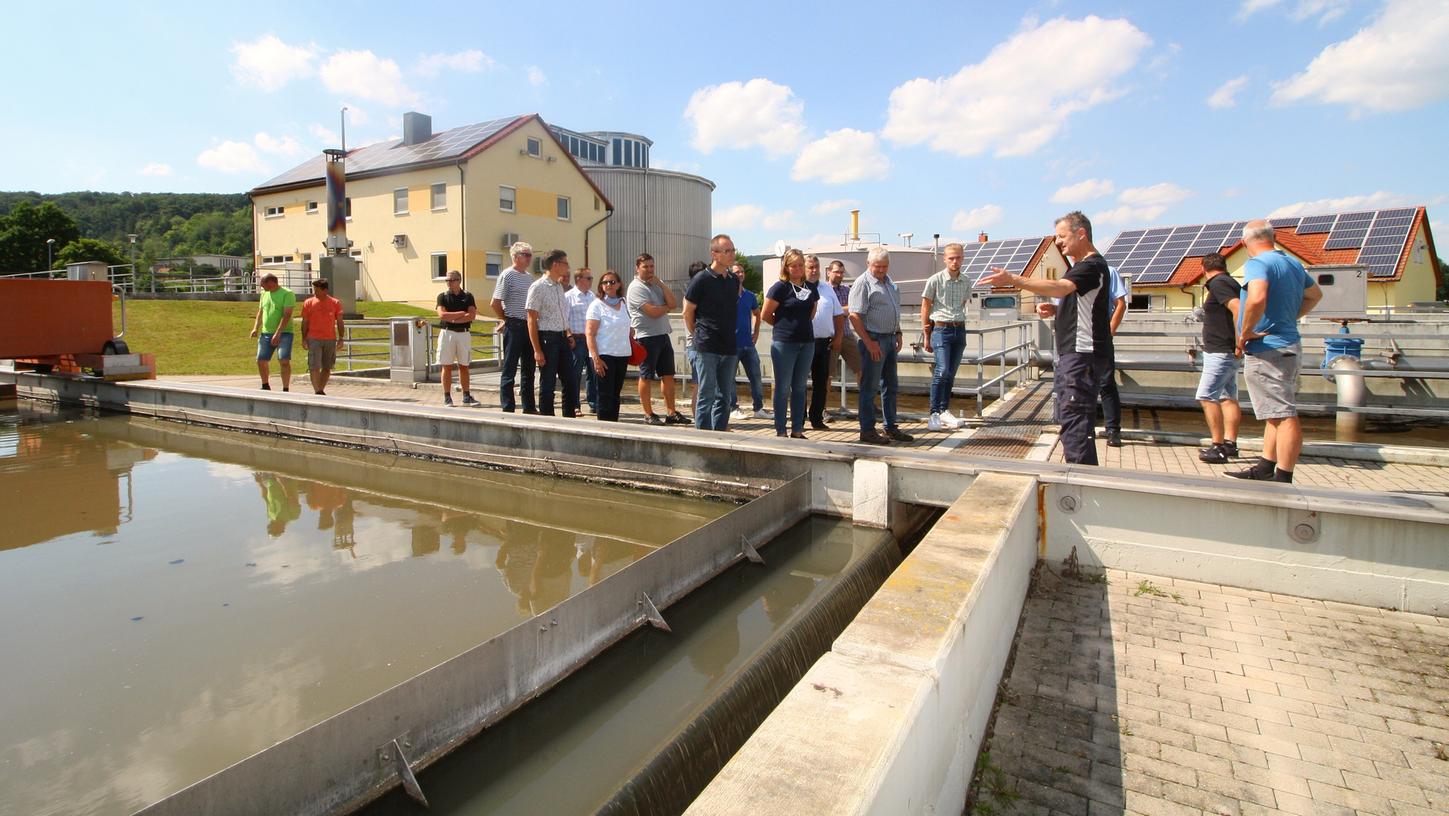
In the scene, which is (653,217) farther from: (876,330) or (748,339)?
(876,330)

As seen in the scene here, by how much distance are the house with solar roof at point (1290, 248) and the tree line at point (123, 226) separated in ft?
249

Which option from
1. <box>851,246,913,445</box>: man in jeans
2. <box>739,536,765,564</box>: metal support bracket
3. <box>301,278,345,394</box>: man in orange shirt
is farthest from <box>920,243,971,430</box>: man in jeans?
<box>301,278,345,394</box>: man in orange shirt

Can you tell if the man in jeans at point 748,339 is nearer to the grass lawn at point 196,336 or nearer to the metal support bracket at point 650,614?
the metal support bracket at point 650,614

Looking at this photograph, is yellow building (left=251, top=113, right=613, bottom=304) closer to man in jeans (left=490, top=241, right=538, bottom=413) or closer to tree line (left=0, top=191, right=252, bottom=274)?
man in jeans (left=490, top=241, right=538, bottom=413)

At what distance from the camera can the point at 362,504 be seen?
20.0ft

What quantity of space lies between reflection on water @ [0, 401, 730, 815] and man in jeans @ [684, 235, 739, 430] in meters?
1.07

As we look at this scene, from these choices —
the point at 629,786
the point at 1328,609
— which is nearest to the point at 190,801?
the point at 629,786

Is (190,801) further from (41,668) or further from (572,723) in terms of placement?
(41,668)

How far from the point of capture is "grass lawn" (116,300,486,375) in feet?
53.8

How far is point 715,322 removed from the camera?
6605 millimetres

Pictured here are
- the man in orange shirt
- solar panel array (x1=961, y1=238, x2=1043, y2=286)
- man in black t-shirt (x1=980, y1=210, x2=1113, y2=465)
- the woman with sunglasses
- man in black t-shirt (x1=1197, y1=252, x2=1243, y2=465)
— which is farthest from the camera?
solar panel array (x1=961, y1=238, x2=1043, y2=286)

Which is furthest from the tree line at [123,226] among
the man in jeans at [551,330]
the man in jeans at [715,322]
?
the man in jeans at [715,322]

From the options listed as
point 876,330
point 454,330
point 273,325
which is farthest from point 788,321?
point 273,325

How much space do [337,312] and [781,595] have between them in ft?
26.4
